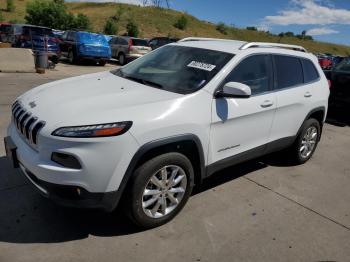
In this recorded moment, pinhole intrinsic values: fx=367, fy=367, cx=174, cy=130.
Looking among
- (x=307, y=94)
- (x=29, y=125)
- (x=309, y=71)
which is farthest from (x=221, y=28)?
(x=29, y=125)

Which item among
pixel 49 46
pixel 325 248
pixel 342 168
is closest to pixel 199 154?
pixel 325 248

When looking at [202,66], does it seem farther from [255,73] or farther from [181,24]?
[181,24]

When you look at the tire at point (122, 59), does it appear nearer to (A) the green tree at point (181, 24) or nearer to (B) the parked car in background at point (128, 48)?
(B) the parked car in background at point (128, 48)

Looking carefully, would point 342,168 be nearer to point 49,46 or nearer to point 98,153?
point 98,153

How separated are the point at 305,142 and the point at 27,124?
Answer: 387cm

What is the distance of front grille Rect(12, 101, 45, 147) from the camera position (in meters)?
2.98

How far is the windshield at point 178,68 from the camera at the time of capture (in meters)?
3.68

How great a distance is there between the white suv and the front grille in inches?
0.5

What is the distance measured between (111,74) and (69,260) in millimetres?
2222

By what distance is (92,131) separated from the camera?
283cm

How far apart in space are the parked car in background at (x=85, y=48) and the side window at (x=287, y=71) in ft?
46.0

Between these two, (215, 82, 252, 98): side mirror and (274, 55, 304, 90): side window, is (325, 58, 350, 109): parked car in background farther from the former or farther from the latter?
(215, 82, 252, 98): side mirror

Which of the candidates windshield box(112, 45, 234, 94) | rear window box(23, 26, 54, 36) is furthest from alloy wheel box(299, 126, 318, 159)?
rear window box(23, 26, 54, 36)

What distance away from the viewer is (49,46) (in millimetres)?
16422
